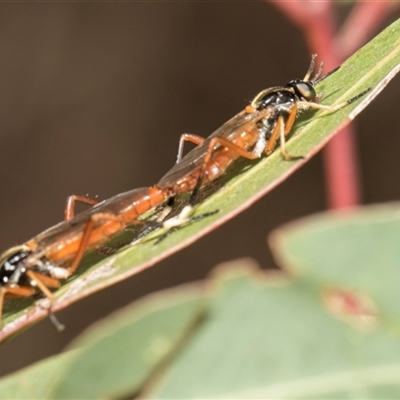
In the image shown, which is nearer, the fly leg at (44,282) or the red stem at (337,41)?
the fly leg at (44,282)

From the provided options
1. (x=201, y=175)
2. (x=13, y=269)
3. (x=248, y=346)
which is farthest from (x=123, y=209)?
(x=248, y=346)

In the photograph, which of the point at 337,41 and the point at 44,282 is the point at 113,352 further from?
the point at 337,41

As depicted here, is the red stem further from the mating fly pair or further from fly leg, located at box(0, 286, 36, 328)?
fly leg, located at box(0, 286, 36, 328)

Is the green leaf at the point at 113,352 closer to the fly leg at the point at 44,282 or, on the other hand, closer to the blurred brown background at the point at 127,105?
the fly leg at the point at 44,282

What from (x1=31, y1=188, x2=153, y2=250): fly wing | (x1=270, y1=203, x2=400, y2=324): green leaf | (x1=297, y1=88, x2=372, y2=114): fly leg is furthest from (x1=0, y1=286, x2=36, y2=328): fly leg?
(x1=297, y1=88, x2=372, y2=114): fly leg

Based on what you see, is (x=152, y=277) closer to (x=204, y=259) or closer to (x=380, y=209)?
(x=204, y=259)

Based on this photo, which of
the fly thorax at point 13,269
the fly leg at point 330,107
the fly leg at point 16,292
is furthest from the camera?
the fly thorax at point 13,269

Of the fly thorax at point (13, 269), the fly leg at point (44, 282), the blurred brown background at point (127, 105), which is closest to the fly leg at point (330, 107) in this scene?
the fly leg at point (44, 282)

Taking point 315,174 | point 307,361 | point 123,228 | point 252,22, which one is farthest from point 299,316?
point 252,22
